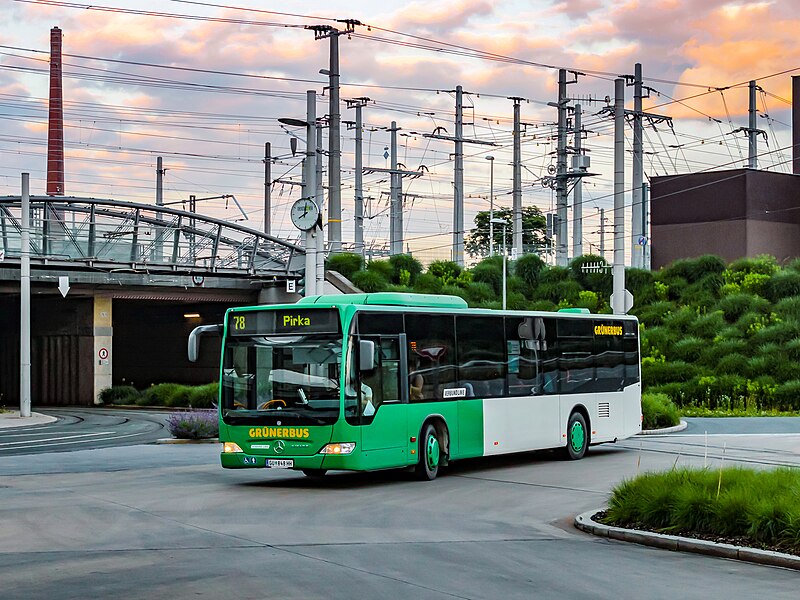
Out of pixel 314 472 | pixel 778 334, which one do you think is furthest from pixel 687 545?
pixel 778 334

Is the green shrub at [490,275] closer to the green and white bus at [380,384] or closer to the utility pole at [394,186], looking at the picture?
the utility pole at [394,186]

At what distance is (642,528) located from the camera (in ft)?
43.7

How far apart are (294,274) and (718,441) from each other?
30.9 meters

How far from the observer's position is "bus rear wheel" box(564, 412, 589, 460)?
2323cm

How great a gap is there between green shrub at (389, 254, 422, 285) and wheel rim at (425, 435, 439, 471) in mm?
39034

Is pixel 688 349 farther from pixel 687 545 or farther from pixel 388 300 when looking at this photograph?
pixel 687 545

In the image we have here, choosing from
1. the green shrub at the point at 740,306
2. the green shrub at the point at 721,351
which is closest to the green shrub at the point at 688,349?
the green shrub at the point at 721,351

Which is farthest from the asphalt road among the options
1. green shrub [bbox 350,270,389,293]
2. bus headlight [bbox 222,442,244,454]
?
green shrub [bbox 350,270,389,293]

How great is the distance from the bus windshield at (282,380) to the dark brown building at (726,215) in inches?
1602

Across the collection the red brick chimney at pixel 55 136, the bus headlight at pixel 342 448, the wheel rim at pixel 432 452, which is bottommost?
the wheel rim at pixel 432 452

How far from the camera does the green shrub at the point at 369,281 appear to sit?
56.0 m

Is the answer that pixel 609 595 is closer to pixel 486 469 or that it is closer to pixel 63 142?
pixel 486 469

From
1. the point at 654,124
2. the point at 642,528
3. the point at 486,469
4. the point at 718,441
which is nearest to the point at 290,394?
the point at 486,469

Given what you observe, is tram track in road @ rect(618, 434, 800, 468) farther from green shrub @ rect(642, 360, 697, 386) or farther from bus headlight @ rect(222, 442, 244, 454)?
green shrub @ rect(642, 360, 697, 386)
